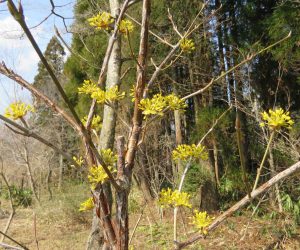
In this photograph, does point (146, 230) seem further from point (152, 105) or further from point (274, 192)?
point (152, 105)

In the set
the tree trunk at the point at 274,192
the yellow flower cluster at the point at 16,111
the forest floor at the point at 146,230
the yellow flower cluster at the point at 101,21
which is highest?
the yellow flower cluster at the point at 101,21

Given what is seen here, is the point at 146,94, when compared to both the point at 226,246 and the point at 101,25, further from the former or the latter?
the point at 226,246

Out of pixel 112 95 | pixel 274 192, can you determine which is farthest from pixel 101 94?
pixel 274 192

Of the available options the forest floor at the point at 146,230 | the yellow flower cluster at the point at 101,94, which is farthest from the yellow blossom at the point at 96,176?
the forest floor at the point at 146,230

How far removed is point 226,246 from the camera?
6.05 meters

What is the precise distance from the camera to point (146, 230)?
7320mm

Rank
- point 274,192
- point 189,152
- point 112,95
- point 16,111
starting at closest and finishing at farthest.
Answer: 1. point 16,111
2. point 112,95
3. point 189,152
4. point 274,192

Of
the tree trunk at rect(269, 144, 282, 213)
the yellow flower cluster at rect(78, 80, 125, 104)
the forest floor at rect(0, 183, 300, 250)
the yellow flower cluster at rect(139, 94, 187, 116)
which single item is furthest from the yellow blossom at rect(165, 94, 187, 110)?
the tree trunk at rect(269, 144, 282, 213)

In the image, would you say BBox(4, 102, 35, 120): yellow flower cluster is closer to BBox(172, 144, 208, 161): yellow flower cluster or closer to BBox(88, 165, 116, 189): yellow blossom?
BBox(88, 165, 116, 189): yellow blossom

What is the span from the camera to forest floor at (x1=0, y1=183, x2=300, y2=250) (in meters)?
6.06

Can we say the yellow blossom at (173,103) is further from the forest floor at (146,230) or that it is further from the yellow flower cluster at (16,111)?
the forest floor at (146,230)

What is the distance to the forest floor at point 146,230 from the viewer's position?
19.9 ft

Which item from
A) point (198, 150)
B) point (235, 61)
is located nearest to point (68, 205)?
point (235, 61)

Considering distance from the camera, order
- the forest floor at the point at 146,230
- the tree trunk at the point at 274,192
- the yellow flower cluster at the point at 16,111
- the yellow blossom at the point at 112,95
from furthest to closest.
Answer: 1. the tree trunk at the point at 274,192
2. the forest floor at the point at 146,230
3. the yellow blossom at the point at 112,95
4. the yellow flower cluster at the point at 16,111
